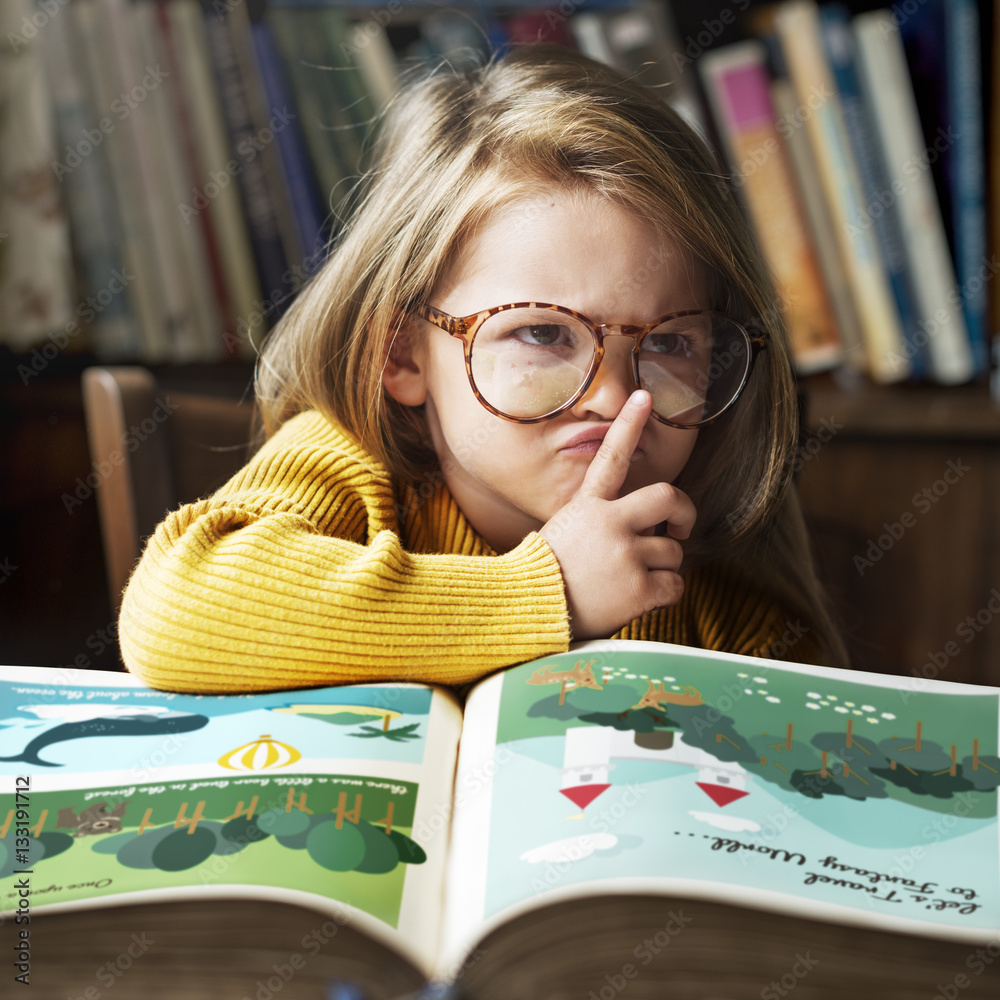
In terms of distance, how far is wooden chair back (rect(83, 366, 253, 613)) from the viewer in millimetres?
832

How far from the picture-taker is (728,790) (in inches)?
15.9

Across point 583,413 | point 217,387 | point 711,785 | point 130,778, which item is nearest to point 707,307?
point 583,413

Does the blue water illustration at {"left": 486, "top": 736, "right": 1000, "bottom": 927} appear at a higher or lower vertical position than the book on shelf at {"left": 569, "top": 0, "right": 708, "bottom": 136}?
lower

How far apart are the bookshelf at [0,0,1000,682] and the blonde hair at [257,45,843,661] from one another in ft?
0.85

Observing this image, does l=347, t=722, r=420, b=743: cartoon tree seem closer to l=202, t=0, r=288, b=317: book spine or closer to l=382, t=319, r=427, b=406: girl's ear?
l=382, t=319, r=427, b=406: girl's ear

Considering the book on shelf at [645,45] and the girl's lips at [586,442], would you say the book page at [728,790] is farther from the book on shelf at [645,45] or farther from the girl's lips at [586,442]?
the book on shelf at [645,45]

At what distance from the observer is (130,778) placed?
0.41 meters

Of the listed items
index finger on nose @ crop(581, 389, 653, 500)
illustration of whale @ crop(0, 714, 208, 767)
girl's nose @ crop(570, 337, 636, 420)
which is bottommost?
illustration of whale @ crop(0, 714, 208, 767)

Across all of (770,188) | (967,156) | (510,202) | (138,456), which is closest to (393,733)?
(510,202)

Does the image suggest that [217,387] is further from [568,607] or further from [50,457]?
[568,607]

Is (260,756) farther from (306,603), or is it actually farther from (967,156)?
(967,156)

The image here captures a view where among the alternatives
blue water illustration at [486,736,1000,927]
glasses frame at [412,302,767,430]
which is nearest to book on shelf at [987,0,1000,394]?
glasses frame at [412,302,767,430]
